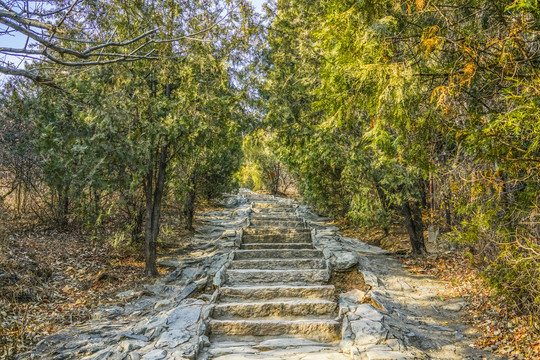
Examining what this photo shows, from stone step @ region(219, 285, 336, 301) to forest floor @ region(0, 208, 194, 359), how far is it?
185cm

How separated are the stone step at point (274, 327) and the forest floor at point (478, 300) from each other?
183 cm

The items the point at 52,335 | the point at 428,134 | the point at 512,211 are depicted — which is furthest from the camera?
the point at 52,335

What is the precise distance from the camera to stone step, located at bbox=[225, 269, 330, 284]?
644cm

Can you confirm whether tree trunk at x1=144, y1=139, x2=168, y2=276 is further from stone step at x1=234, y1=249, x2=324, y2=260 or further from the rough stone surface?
stone step at x1=234, y1=249, x2=324, y2=260

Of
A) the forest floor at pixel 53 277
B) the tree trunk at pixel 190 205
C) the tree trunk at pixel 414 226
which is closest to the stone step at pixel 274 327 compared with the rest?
the forest floor at pixel 53 277

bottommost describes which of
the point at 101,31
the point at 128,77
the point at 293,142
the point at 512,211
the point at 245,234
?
the point at 245,234

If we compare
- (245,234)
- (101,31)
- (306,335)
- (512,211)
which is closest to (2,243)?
(101,31)

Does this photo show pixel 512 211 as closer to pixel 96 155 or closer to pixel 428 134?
pixel 428 134

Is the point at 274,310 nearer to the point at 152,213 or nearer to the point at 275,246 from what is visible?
the point at 275,246

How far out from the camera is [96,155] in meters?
5.59

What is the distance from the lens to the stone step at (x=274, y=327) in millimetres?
4844

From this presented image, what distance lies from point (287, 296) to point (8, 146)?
752 cm

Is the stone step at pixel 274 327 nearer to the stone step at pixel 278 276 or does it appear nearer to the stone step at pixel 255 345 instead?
the stone step at pixel 255 345

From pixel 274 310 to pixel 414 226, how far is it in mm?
3994
